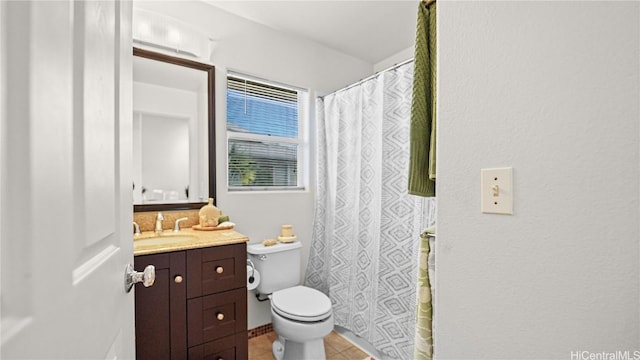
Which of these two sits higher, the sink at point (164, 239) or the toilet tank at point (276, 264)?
the sink at point (164, 239)

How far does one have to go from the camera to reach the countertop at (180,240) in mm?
1370

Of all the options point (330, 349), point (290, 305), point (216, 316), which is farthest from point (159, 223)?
point (330, 349)

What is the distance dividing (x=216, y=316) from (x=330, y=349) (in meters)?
Result: 0.97

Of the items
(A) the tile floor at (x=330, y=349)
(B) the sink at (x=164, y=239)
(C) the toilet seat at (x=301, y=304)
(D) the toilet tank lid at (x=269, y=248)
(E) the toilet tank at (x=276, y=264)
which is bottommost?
(A) the tile floor at (x=330, y=349)

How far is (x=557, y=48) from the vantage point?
606mm

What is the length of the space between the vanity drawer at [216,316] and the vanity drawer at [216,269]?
1.5 inches

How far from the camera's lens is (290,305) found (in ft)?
5.94

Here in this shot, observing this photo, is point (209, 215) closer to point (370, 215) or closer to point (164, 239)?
point (164, 239)

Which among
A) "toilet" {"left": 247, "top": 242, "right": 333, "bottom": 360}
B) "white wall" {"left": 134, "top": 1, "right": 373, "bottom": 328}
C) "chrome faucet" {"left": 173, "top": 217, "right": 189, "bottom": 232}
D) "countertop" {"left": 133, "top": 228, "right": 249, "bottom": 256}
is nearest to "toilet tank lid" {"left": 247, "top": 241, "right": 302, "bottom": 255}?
"toilet" {"left": 247, "top": 242, "right": 333, "bottom": 360}

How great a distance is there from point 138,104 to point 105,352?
1.68 metres

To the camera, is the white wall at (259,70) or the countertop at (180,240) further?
the white wall at (259,70)

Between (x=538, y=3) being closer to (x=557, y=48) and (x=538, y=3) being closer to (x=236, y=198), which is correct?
(x=557, y=48)

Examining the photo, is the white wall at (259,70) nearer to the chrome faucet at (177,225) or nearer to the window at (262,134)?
the window at (262,134)

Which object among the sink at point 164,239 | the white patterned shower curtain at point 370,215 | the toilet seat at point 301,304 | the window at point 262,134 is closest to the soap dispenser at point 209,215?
the sink at point 164,239
